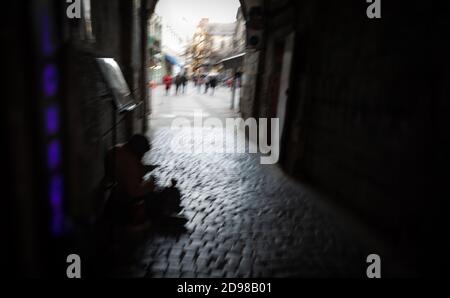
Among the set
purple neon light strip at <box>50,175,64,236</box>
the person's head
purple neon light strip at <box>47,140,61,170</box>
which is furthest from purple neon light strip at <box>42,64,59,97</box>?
the person's head

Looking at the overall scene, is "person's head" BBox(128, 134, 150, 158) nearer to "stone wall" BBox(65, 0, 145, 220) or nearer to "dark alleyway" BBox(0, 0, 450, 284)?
"dark alleyway" BBox(0, 0, 450, 284)

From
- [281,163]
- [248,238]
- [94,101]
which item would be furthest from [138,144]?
[281,163]

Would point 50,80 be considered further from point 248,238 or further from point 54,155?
point 248,238

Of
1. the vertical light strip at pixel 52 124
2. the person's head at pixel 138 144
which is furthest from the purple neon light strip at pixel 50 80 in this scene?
the person's head at pixel 138 144

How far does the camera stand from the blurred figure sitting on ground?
3.85m

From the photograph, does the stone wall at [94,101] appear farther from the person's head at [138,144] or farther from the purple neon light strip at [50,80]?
the person's head at [138,144]

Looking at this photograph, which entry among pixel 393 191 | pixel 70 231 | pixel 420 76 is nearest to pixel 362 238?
pixel 393 191

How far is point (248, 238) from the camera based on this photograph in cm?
424

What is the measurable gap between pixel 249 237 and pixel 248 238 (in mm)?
32

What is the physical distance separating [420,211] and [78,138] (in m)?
3.94

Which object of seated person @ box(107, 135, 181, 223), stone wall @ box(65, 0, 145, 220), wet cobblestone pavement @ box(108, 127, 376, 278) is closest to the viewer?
stone wall @ box(65, 0, 145, 220)

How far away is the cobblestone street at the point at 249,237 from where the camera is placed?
3.54m

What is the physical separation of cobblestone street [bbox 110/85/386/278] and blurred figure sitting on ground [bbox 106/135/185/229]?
322 millimetres
